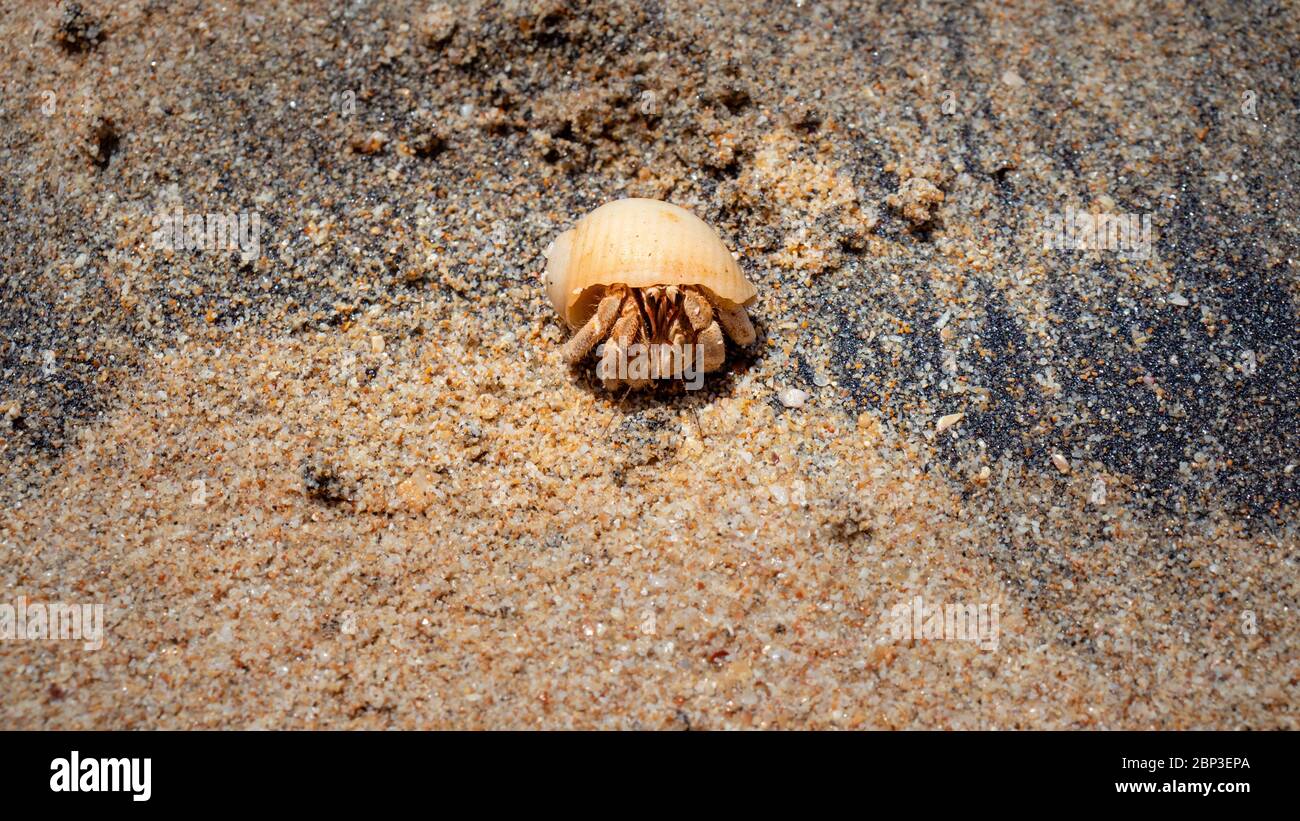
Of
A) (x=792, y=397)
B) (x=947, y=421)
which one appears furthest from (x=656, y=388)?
(x=947, y=421)

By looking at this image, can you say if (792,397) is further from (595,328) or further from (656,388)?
(595,328)

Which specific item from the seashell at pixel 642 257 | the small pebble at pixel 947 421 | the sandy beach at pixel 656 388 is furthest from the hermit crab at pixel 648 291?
the small pebble at pixel 947 421

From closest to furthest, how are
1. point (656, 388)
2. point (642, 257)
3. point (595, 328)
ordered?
point (642, 257) → point (595, 328) → point (656, 388)

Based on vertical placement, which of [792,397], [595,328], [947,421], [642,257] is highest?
[642,257]

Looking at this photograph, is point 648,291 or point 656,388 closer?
point 648,291

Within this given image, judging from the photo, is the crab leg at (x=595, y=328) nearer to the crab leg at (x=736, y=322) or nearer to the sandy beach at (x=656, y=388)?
the sandy beach at (x=656, y=388)

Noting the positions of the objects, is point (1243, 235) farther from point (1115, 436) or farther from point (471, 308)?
point (471, 308)

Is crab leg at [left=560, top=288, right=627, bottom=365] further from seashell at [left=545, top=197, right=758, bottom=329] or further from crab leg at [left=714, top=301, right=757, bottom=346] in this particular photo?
crab leg at [left=714, top=301, right=757, bottom=346]

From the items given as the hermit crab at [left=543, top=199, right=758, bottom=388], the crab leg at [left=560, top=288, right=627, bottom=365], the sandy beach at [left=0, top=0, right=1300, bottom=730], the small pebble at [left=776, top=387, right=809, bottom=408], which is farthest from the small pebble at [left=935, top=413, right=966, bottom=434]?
the crab leg at [left=560, top=288, right=627, bottom=365]
